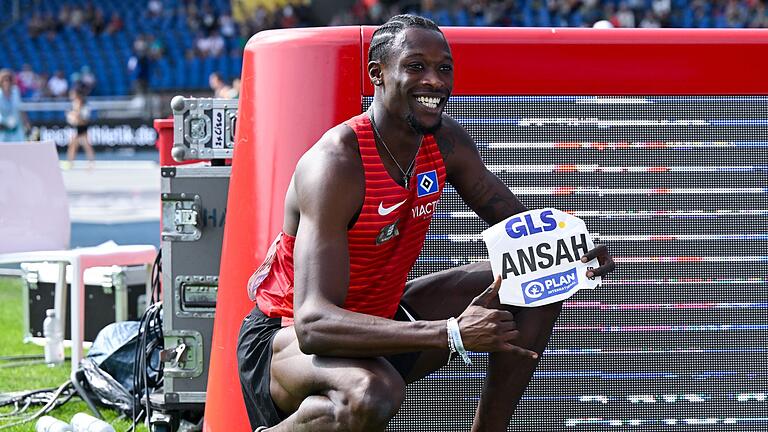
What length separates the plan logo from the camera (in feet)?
8.86

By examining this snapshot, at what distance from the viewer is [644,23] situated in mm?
24250

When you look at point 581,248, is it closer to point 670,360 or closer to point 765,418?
point 670,360

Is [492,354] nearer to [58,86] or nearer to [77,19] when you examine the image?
[58,86]


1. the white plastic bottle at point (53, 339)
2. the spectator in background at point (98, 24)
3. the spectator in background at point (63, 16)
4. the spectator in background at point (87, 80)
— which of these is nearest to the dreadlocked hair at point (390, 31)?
the white plastic bottle at point (53, 339)

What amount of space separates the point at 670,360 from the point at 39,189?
407cm

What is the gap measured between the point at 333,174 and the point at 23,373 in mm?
3578

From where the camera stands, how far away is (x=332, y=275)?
2457mm

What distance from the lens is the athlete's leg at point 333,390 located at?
2.40m

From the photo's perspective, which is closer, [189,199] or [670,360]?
[670,360]

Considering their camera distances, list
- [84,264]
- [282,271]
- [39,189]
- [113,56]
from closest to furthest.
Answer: [282,271], [84,264], [39,189], [113,56]

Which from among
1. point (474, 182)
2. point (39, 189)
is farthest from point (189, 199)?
point (39, 189)

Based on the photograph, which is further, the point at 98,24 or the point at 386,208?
the point at 98,24

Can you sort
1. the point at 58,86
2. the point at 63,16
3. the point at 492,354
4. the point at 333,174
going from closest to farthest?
the point at 333,174
the point at 492,354
the point at 58,86
the point at 63,16

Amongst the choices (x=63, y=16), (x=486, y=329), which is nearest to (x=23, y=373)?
(x=486, y=329)
